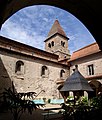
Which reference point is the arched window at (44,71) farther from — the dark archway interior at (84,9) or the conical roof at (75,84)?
the dark archway interior at (84,9)

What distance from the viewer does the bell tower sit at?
3369 cm

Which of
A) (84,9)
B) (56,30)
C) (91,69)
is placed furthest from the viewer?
(56,30)

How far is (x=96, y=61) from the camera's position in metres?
19.2

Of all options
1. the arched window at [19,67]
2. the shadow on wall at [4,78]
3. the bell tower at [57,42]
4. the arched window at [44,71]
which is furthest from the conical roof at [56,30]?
the shadow on wall at [4,78]

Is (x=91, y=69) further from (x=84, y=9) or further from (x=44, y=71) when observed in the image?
(x=84, y=9)

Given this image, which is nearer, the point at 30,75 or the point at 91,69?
the point at 30,75

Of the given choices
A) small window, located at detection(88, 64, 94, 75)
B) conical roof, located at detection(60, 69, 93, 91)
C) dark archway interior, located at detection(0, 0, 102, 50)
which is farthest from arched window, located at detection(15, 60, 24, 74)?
dark archway interior, located at detection(0, 0, 102, 50)

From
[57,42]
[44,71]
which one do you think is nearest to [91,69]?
[44,71]

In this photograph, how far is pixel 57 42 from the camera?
3416 centimetres

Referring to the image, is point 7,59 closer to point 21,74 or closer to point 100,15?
point 21,74

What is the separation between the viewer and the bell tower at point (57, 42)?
33.7m

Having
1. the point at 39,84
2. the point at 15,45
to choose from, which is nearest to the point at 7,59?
the point at 39,84

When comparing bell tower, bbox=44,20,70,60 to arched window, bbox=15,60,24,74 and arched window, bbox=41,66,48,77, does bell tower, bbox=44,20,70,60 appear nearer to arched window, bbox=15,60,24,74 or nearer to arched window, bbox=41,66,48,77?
arched window, bbox=41,66,48,77

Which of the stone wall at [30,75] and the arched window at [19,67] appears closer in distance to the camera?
the stone wall at [30,75]
